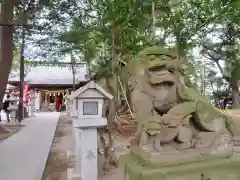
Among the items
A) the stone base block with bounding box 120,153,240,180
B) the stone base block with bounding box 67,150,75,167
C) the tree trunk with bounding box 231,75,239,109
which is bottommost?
the stone base block with bounding box 67,150,75,167

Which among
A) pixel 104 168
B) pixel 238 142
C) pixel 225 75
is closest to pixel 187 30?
pixel 238 142

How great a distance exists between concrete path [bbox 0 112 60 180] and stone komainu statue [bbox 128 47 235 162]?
10.5ft

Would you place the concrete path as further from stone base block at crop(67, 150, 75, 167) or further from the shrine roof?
the shrine roof

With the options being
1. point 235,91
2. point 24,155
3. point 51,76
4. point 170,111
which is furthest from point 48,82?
point 170,111

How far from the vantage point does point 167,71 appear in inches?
141

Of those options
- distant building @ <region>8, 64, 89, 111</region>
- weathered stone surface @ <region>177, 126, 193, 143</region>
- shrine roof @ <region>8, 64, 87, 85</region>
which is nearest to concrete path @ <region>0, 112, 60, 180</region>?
weathered stone surface @ <region>177, 126, 193, 143</region>

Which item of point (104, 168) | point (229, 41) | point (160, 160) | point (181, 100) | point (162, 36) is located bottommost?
point (104, 168)

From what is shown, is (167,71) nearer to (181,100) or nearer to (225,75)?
(181,100)

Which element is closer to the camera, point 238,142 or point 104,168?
point 104,168

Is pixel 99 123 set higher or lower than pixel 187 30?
lower

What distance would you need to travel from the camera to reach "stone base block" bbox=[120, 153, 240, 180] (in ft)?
10.7

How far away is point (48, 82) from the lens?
29.9m

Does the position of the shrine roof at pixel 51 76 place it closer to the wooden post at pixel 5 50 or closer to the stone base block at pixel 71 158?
the wooden post at pixel 5 50

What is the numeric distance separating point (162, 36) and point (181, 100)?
6269mm
